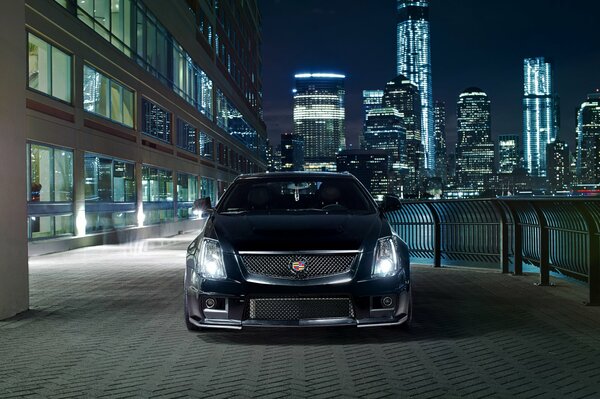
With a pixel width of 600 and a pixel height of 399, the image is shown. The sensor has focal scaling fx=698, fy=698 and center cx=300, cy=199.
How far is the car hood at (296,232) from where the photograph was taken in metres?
6.30

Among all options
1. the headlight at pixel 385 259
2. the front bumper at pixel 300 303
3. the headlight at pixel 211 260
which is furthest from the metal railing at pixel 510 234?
the headlight at pixel 211 260

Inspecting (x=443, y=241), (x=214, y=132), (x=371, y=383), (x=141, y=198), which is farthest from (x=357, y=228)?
(x=214, y=132)

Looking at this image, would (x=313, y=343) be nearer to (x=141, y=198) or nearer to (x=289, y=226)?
(x=289, y=226)

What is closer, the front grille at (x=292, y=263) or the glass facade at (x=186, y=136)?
the front grille at (x=292, y=263)

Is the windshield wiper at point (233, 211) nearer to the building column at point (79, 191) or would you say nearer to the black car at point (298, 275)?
the black car at point (298, 275)

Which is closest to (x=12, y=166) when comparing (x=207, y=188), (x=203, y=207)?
(x=203, y=207)

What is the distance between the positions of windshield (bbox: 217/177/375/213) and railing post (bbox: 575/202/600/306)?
3346 millimetres

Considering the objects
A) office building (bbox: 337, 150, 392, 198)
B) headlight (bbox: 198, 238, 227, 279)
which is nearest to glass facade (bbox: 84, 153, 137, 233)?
headlight (bbox: 198, 238, 227, 279)

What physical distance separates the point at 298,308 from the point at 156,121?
92.2 feet

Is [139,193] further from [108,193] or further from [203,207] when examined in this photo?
[203,207]

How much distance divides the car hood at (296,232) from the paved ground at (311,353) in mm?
954

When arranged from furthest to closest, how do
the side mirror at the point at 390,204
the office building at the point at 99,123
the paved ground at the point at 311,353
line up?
the office building at the point at 99,123 → the side mirror at the point at 390,204 → the paved ground at the point at 311,353

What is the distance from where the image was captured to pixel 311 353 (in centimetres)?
623

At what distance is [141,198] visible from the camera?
29.8 meters
